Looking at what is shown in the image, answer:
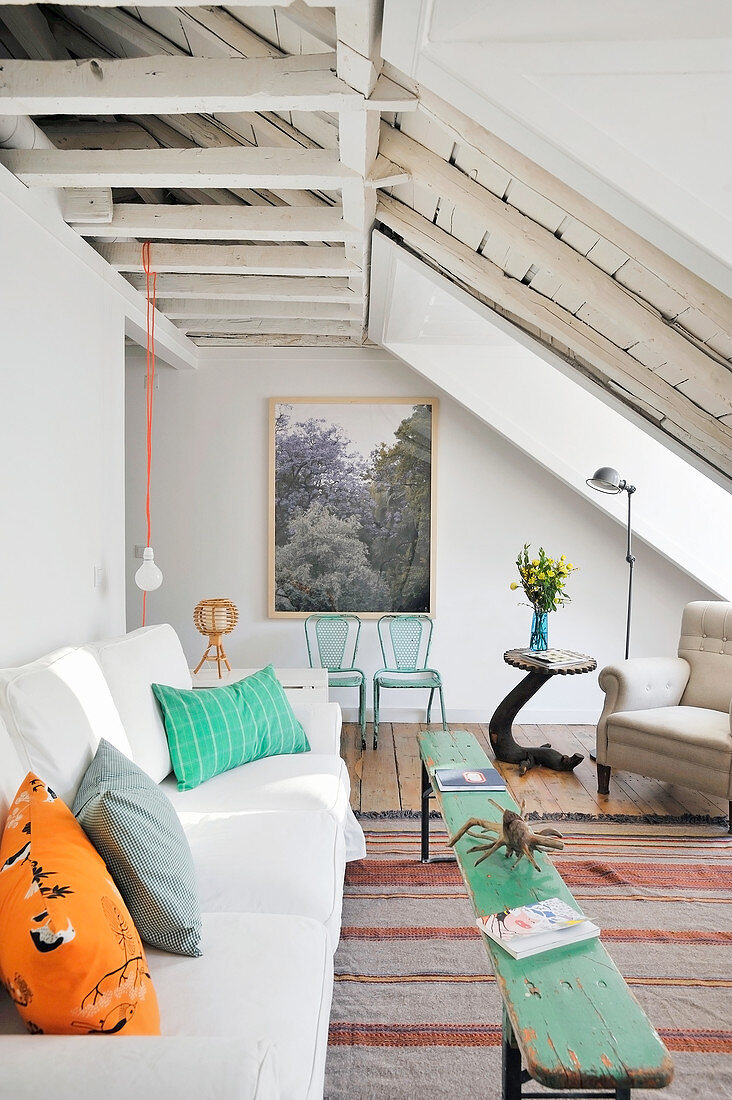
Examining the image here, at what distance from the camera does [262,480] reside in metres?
5.17

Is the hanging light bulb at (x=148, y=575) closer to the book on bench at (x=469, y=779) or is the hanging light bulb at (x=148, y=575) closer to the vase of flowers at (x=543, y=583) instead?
the book on bench at (x=469, y=779)

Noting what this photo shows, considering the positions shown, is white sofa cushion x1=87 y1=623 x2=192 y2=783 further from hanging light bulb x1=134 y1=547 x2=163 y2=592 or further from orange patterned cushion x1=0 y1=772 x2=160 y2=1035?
orange patterned cushion x1=0 y1=772 x2=160 y2=1035

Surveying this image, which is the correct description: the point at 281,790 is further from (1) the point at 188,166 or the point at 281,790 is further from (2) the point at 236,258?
(2) the point at 236,258

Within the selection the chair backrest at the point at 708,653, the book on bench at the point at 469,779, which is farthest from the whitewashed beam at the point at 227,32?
the chair backrest at the point at 708,653

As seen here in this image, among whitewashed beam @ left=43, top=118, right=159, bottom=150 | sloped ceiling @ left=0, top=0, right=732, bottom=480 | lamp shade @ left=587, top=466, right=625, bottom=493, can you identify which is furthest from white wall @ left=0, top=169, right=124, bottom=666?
lamp shade @ left=587, top=466, right=625, bottom=493

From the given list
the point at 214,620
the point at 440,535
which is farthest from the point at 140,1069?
the point at 440,535

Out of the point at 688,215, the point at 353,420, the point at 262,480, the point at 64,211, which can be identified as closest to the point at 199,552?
the point at 262,480

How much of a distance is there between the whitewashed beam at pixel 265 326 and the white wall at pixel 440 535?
0.52m

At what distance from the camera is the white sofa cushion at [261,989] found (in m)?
1.36

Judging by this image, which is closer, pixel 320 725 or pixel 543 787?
pixel 320 725

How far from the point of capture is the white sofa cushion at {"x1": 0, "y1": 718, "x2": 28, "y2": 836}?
1.55 metres

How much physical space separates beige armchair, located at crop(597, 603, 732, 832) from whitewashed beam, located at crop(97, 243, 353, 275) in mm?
2272

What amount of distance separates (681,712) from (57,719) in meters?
2.88

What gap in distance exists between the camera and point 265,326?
448 centimetres
